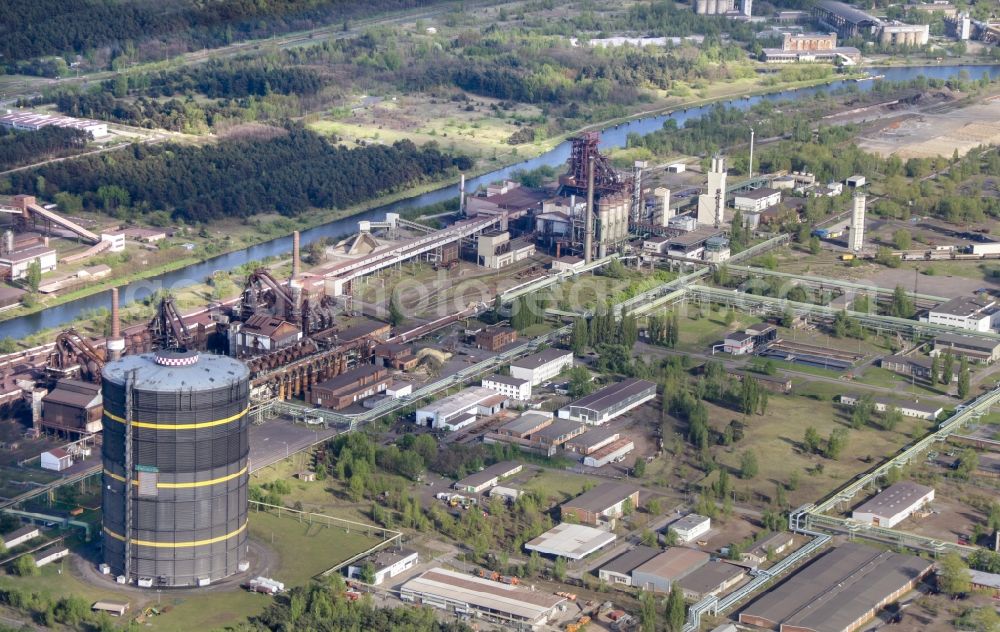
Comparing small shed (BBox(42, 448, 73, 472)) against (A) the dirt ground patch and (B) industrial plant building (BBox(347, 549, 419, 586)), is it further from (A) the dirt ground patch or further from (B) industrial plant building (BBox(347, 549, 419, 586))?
(A) the dirt ground patch

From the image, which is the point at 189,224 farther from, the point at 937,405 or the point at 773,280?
the point at 937,405

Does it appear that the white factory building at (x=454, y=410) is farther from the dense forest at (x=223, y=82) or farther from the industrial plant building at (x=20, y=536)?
the dense forest at (x=223, y=82)

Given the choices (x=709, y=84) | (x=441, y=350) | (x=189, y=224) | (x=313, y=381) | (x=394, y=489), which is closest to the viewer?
(x=394, y=489)

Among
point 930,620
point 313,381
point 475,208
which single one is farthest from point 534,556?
point 475,208

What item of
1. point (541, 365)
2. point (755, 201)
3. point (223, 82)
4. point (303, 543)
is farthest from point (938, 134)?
point (303, 543)

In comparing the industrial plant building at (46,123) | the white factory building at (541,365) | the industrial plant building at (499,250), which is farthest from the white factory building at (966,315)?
the industrial plant building at (46,123)
